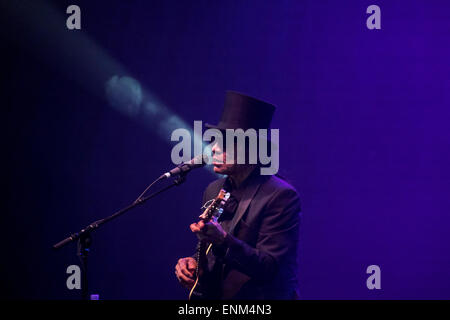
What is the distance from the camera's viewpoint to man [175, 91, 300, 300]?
Answer: 2.88 m

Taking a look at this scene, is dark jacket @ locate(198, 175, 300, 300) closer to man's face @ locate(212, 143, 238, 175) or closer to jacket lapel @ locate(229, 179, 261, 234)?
jacket lapel @ locate(229, 179, 261, 234)

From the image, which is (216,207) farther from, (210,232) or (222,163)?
(222,163)

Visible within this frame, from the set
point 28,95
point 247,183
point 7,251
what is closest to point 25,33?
point 28,95

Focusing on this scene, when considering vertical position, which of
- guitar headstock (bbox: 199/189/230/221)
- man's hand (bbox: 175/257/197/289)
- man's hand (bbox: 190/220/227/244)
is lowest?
man's hand (bbox: 175/257/197/289)

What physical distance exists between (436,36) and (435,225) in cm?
174

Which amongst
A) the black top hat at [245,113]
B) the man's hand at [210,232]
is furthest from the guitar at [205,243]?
the black top hat at [245,113]

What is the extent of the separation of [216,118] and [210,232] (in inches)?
84.6

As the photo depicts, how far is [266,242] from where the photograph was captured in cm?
306

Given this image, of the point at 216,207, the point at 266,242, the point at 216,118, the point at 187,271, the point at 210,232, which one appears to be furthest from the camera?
the point at 216,118

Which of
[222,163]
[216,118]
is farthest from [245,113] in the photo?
[216,118]

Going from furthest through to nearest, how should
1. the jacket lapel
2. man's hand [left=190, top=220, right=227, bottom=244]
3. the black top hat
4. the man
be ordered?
1. the black top hat
2. the jacket lapel
3. the man
4. man's hand [left=190, top=220, right=227, bottom=244]

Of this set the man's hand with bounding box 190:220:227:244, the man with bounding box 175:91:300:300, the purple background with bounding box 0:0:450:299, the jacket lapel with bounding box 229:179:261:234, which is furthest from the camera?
the purple background with bounding box 0:0:450:299

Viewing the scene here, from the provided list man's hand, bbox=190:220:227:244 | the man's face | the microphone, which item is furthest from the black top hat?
man's hand, bbox=190:220:227:244

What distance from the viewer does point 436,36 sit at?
429 cm
